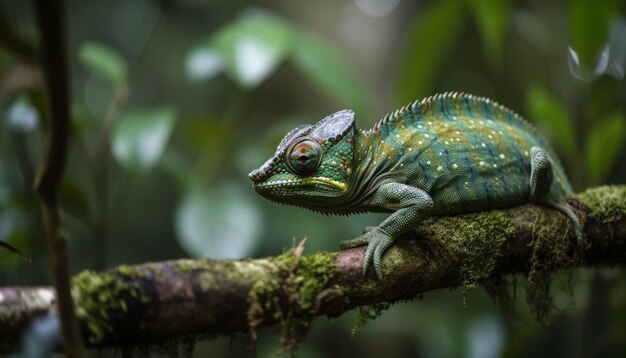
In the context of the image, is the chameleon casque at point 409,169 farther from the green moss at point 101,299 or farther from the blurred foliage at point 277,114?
the green moss at point 101,299

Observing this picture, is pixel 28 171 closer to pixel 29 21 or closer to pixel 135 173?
pixel 135 173

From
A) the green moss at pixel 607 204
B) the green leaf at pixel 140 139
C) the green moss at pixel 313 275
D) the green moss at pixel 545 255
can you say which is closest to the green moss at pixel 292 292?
the green moss at pixel 313 275

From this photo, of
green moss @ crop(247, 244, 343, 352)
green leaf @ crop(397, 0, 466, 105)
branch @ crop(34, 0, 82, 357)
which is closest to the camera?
branch @ crop(34, 0, 82, 357)

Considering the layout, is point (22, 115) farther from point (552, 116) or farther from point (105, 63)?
point (552, 116)

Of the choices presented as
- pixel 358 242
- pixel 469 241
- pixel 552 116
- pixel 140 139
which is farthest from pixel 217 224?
pixel 552 116

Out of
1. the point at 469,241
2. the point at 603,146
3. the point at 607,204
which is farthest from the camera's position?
the point at 603,146

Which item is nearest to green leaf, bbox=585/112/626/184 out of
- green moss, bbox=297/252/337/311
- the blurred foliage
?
the blurred foliage

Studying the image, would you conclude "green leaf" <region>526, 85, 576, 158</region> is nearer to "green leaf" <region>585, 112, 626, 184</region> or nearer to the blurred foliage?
the blurred foliage
